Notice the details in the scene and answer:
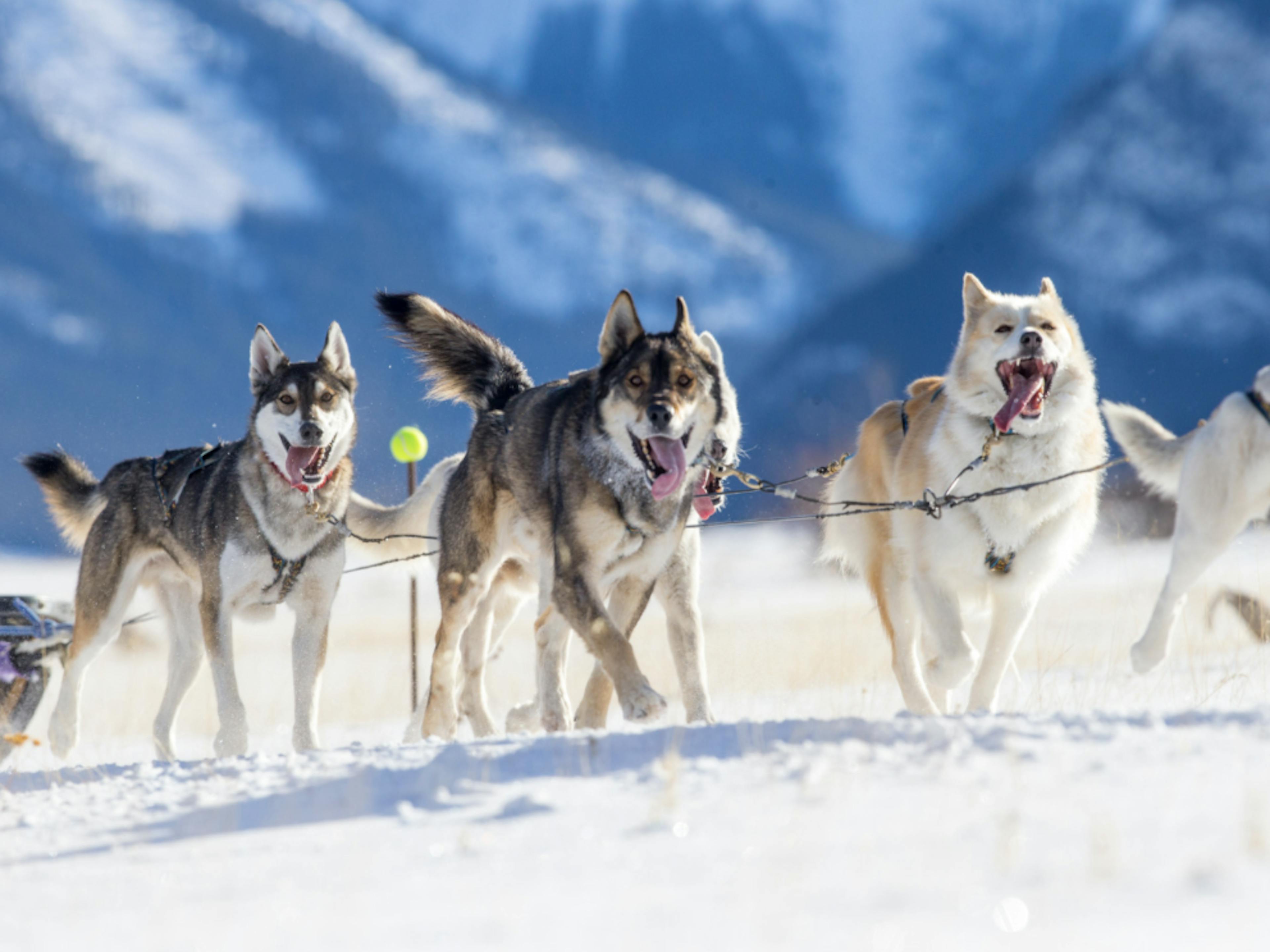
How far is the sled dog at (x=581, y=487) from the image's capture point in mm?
4352

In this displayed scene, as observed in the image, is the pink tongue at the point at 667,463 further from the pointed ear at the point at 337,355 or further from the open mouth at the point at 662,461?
the pointed ear at the point at 337,355

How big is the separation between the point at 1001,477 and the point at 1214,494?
3.74 feet

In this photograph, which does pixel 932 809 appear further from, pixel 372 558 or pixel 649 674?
pixel 649 674

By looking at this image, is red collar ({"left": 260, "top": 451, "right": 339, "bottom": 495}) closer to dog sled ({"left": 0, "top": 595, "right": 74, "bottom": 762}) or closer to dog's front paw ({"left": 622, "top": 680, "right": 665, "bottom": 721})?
dog sled ({"left": 0, "top": 595, "right": 74, "bottom": 762})

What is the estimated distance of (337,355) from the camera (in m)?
5.51

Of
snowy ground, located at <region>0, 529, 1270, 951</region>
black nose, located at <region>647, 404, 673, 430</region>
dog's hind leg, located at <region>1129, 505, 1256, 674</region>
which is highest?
black nose, located at <region>647, 404, 673, 430</region>

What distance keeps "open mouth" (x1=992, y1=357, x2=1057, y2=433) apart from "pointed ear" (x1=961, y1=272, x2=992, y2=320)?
41cm

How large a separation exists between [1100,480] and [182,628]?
182 inches

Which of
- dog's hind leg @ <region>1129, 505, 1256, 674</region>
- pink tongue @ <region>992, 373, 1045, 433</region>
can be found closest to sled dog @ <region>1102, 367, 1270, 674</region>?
dog's hind leg @ <region>1129, 505, 1256, 674</region>

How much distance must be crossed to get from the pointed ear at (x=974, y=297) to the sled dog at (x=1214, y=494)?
1.28 meters

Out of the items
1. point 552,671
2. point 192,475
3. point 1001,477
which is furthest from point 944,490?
point 192,475

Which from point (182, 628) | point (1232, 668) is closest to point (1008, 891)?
point (182, 628)

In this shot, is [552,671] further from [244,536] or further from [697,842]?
[697,842]

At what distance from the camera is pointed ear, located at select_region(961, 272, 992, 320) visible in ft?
16.4
